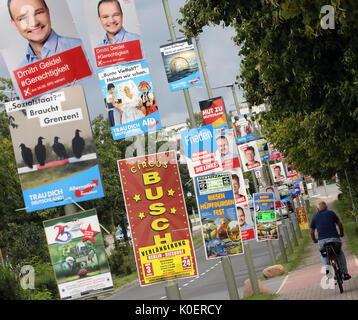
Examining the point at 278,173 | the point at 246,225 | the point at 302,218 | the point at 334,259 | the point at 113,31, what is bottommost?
the point at 302,218

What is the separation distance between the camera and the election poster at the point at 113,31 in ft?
52.3

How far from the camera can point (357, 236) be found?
31.2 m

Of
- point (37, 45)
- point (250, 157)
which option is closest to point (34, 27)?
point (37, 45)

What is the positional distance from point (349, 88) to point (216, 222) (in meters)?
Answer: 5.25

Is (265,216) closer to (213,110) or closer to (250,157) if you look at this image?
(213,110)

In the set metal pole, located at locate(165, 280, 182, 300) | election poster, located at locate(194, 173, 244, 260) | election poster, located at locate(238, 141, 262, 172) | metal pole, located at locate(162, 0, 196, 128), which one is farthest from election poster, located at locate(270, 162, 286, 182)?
metal pole, located at locate(165, 280, 182, 300)

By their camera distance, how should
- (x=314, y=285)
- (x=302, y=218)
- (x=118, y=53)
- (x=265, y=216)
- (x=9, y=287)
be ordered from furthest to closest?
1. (x=302, y=218)
2. (x=265, y=216)
3. (x=9, y=287)
4. (x=314, y=285)
5. (x=118, y=53)

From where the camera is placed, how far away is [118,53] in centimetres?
1697

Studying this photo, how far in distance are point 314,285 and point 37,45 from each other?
8.71 meters

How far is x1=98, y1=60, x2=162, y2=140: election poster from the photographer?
A: 56.0 ft

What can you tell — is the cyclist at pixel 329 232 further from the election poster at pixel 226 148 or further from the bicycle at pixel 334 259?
the election poster at pixel 226 148

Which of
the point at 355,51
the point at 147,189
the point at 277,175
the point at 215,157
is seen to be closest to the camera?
the point at 355,51
